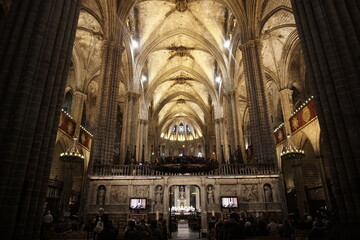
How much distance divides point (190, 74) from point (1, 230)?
28.0 m

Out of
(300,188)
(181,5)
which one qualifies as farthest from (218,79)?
(300,188)

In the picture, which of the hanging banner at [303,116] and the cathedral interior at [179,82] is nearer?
the cathedral interior at [179,82]

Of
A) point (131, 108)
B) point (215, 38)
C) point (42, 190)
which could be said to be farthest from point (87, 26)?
point (42, 190)

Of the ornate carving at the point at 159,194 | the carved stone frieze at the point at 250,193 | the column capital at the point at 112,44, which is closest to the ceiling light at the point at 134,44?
the column capital at the point at 112,44

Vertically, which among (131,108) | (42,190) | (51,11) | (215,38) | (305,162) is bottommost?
(42,190)

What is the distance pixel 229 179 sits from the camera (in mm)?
12539

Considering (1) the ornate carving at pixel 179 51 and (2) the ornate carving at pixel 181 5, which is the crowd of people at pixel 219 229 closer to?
(2) the ornate carving at pixel 181 5

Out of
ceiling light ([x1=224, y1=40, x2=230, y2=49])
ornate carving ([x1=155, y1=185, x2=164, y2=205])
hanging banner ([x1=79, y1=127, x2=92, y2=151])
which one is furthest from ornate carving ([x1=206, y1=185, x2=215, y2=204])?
ceiling light ([x1=224, y1=40, x2=230, y2=49])

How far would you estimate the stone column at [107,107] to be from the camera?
1336 centimetres

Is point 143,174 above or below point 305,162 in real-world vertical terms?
below

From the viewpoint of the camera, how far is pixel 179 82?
33.8m

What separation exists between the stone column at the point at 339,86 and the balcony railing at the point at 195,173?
638 cm

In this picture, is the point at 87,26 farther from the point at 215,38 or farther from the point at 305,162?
the point at 305,162

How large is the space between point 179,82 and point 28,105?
93.2ft
